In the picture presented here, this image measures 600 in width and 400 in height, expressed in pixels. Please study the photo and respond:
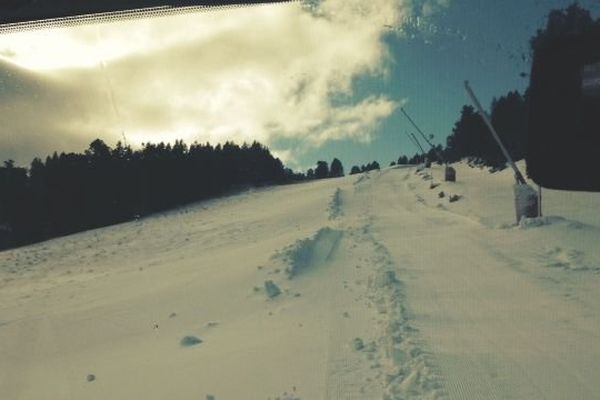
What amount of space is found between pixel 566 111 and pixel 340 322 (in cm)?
666

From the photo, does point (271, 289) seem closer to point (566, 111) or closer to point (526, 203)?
point (526, 203)

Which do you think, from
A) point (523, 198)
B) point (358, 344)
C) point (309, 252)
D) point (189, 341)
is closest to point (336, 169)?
point (523, 198)

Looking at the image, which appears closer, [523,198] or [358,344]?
[358,344]

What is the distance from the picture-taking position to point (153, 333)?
363 inches

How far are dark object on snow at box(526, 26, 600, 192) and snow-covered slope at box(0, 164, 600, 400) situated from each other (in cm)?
420

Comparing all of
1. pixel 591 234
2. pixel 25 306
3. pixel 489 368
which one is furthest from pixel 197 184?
pixel 489 368

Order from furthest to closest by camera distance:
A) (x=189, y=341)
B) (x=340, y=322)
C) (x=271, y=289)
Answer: (x=271, y=289) → (x=189, y=341) → (x=340, y=322)

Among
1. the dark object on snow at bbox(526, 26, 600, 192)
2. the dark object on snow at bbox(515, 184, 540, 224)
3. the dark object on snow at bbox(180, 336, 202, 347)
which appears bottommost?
→ the dark object on snow at bbox(180, 336, 202, 347)

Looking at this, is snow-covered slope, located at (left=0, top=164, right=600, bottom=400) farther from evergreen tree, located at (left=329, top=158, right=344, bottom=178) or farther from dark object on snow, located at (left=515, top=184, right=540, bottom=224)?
evergreen tree, located at (left=329, top=158, right=344, bottom=178)

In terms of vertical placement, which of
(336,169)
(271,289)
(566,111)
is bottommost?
(271,289)

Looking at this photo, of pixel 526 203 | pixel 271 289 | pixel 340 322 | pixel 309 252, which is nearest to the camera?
pixel 340 322

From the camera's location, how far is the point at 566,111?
59.6 inches

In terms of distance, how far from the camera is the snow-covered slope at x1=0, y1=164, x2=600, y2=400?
5.85 m

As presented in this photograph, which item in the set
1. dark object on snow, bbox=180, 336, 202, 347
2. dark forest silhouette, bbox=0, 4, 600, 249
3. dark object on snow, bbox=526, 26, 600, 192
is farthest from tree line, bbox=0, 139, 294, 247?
dark object on snow, bbox=526, 26, 600, 192
